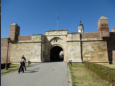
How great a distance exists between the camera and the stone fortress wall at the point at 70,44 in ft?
49.2

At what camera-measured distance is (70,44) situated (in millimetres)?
15641

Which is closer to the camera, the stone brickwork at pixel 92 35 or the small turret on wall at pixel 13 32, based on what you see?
the stone brickwork at pixel 92 35

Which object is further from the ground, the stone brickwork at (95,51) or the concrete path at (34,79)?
the stone brickwork at (95,51)

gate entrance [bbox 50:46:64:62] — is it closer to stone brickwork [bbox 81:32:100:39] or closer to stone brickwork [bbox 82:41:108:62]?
stone brickwork [bbox 82:41:108:62]

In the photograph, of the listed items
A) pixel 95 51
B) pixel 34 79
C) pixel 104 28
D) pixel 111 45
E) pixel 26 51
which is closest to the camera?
pixel 34 79

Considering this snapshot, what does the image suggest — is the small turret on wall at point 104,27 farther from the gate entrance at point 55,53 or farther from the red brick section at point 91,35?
the gate entrance at point 55,53

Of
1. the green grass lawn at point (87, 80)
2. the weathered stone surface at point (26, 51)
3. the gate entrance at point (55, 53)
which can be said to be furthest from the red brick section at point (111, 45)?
the weathered stone surface at point (26, 51)

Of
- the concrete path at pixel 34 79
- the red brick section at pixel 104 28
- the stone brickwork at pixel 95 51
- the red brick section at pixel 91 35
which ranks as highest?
the red brick section at pixel 104 28

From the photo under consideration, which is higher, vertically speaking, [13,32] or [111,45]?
[13,32]

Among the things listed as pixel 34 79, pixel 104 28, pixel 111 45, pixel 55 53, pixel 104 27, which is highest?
pixel 104 27

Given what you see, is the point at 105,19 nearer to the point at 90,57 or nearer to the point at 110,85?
the point at 90,57

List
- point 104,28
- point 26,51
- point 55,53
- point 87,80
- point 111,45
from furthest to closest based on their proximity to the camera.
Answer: point 55,53 < point 26,51 < point 111,45 < point 104,28 < point 87,80

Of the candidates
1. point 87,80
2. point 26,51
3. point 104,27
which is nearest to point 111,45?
point 104,27

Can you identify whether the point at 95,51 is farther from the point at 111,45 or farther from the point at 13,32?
the point at 13,32
